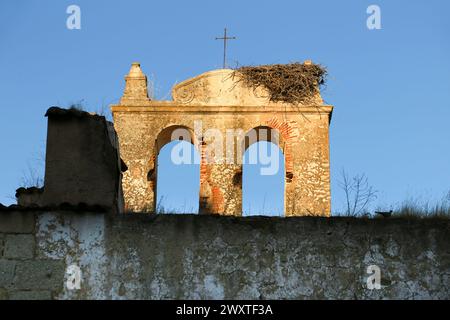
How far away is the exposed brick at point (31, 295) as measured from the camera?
5695 mm

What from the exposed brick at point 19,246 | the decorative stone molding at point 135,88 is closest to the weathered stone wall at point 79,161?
the exposed brick at point 19,246

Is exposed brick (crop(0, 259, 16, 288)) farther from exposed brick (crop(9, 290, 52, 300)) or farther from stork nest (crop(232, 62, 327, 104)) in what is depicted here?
stork nest (crop(232, 62, 327, 104))

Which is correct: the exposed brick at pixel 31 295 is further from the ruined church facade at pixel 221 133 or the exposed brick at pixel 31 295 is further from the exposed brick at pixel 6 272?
the ruined church facade at pixel 221 133

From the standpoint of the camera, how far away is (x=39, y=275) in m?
5.78

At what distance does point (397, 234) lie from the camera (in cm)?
598

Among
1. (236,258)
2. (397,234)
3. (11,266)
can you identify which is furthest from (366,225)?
(11,266)

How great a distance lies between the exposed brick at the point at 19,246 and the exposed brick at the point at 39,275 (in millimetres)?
62

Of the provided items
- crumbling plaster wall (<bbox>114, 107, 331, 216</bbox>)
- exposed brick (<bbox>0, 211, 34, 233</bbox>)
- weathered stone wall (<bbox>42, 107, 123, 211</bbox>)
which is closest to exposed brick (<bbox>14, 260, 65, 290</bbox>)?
exposed brick (<bbox>0, 211, 34, 233</bbox>)

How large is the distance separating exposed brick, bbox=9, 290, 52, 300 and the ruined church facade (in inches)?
286

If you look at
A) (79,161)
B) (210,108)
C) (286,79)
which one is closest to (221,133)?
(210,108)

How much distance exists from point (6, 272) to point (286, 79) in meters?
8.87

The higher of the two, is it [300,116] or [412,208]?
[300,116]
